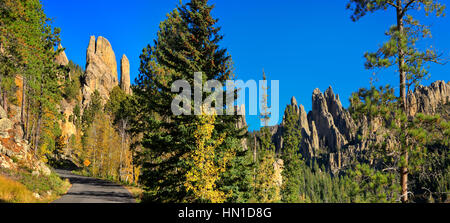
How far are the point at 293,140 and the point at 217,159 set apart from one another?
36660 millimetres

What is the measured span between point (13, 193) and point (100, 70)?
100070 millimetres

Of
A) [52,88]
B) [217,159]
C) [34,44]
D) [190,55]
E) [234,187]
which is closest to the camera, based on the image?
[217,159]

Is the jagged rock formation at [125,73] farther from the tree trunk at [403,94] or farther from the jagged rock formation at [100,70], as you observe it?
the tree trunk at [403,94]

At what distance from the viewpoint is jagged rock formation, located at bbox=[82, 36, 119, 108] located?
9512 cm

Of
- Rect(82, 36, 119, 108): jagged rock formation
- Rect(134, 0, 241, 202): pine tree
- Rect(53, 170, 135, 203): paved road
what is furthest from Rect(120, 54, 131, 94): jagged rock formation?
Rect(134, 0, 241, 202): pine tree

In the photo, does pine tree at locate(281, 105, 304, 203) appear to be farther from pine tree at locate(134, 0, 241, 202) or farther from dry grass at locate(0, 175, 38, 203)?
dry grass at locate(0, 175, 38, 203)

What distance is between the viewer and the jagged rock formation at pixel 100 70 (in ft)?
312

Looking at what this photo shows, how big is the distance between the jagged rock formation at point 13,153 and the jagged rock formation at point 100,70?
7709 cm

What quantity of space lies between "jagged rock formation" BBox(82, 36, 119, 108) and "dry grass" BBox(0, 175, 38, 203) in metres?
86.1

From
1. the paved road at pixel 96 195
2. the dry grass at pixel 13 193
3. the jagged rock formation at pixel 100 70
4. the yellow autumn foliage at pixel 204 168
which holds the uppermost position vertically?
the jagged rock formation at pixel 100 70

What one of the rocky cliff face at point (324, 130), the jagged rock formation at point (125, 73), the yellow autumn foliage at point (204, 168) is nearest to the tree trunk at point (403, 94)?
the yellow autumn foliage at point (204, 168)

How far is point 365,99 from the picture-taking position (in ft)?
27.4
